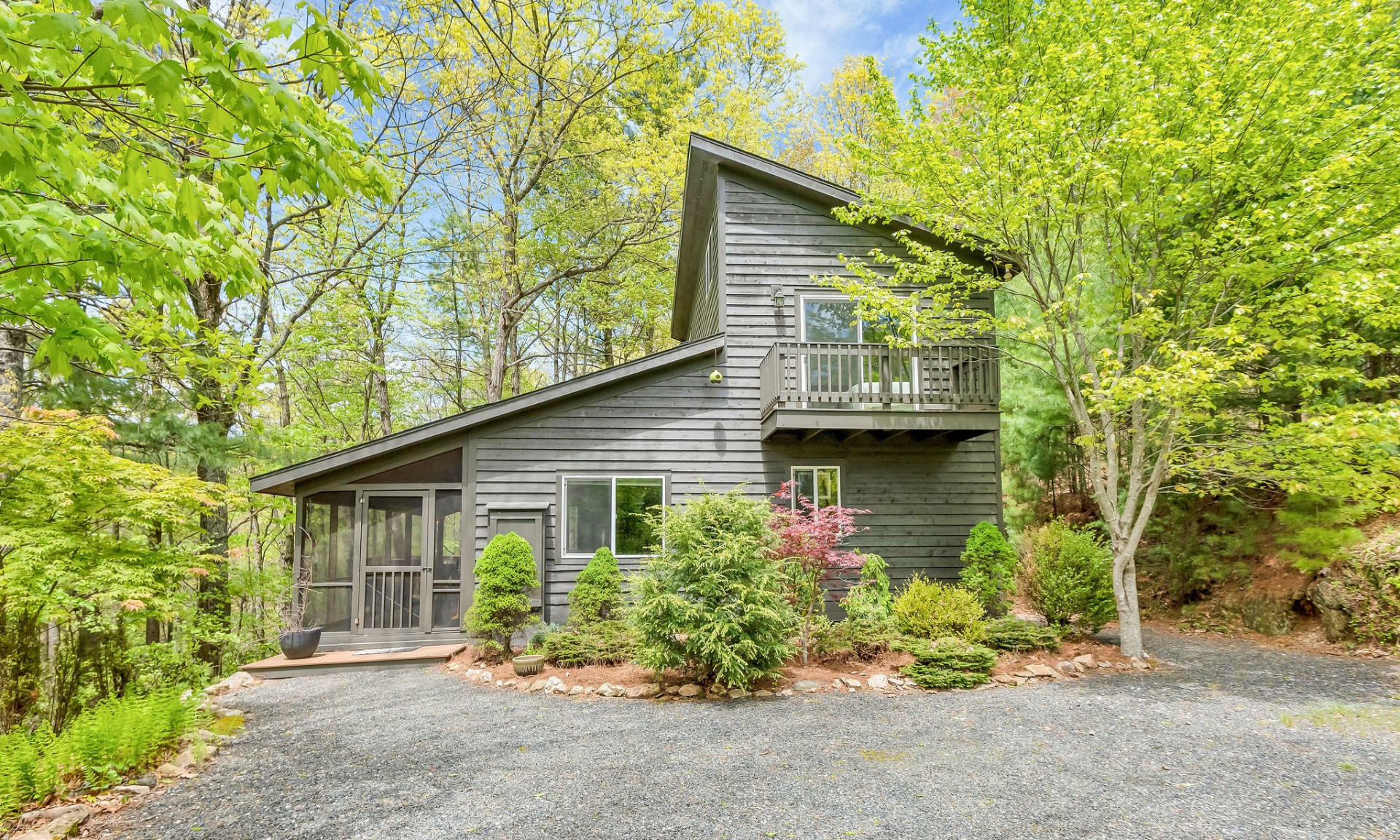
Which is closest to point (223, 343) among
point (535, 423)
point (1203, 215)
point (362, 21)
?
point (535, 423)

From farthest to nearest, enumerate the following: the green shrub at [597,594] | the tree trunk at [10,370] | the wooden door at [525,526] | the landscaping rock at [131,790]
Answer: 1. the wooden door at [525,526]
2. the green shrub at [597,594]
3. the tree trunk at [10,370]
4. the landscaping rock at [131,790]

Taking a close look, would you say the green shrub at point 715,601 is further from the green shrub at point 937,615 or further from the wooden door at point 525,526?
the wooden door at point 525,526

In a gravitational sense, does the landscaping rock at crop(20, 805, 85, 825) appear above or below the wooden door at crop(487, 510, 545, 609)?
below

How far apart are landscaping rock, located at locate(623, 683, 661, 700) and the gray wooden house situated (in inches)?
107

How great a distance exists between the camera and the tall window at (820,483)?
951cm

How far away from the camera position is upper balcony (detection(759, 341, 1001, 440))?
8.73 meters

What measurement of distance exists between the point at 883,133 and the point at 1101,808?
320 inches

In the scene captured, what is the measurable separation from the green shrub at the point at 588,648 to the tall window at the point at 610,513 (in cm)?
159

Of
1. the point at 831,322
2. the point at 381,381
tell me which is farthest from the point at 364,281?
the point at 831,322

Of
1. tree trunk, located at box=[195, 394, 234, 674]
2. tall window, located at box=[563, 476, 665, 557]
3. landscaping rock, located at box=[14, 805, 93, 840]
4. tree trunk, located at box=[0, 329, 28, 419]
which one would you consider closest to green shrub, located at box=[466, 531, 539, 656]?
tall window, located at box=[563, 476, 665, 557]

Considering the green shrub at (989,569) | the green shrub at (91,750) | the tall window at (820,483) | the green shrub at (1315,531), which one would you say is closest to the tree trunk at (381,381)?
the tall window at (820,483)

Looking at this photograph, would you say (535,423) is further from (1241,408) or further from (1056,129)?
(1241,408)

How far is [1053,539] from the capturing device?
8273 mm

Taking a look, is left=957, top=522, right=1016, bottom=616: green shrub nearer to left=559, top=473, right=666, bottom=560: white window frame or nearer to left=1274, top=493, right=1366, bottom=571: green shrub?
left=1274, top=493, right=1366, bottom=571: green shrub
